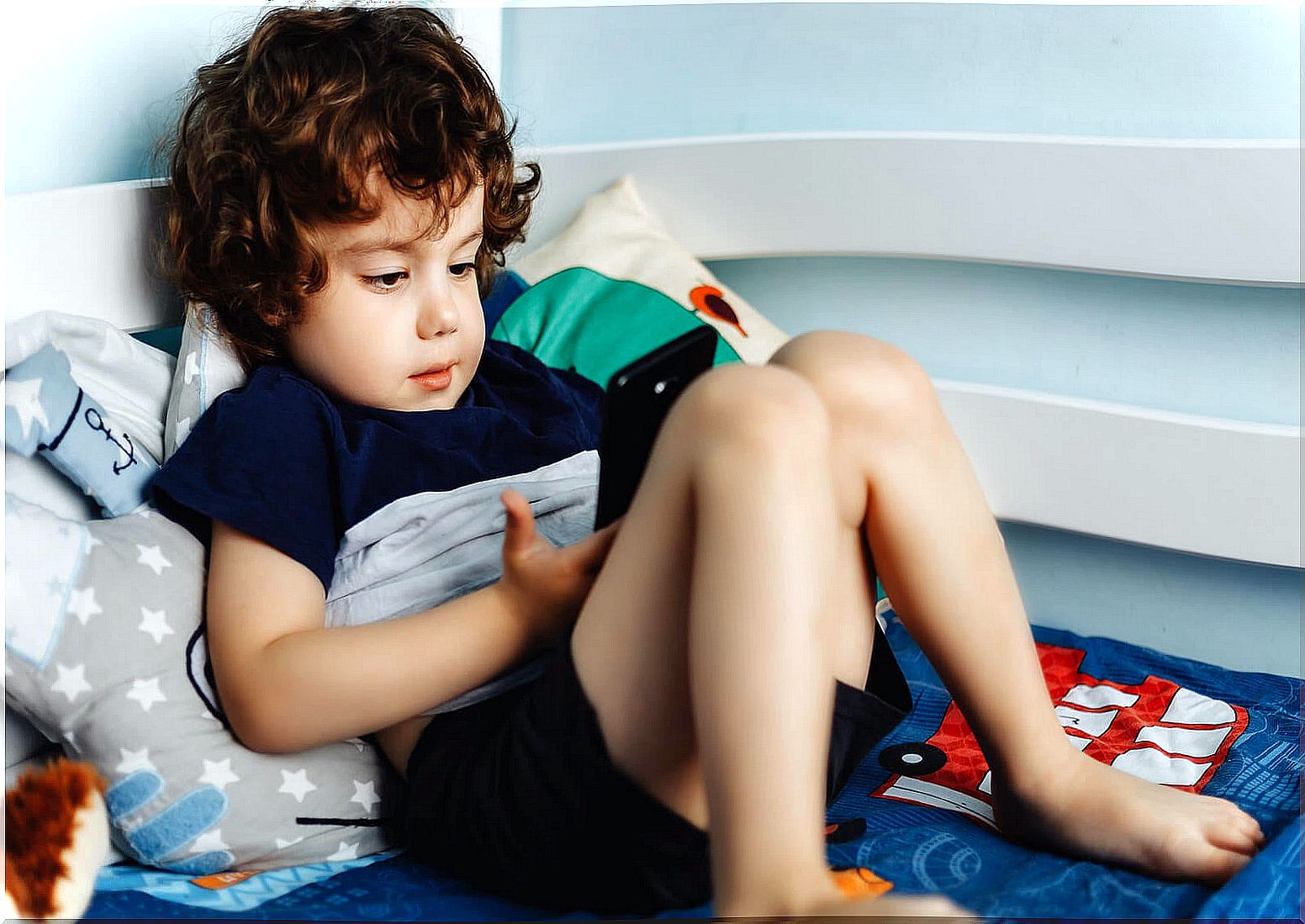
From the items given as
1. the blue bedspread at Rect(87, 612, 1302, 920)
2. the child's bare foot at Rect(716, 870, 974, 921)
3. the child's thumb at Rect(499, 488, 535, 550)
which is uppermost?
the child's thumb at Rect(499, 488, 535, 550)

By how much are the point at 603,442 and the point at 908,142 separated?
2.48 feet

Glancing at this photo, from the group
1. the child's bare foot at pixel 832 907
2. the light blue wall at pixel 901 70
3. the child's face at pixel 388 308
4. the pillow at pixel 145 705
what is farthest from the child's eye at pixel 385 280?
the light blue wall at pixel 901 70

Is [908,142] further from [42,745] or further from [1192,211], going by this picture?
[42,745]

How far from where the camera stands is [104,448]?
874 mm

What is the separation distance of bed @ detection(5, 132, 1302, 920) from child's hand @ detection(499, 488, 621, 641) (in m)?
0.15

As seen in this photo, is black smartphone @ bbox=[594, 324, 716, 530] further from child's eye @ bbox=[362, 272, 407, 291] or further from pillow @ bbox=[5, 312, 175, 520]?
pillow @ bbox=[5, 312, 175, 520]

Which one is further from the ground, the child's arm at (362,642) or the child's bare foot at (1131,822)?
the child's arm at (362,642)

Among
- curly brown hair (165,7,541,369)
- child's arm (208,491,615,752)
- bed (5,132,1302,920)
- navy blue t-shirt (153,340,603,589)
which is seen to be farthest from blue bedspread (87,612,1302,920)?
curly brown hair (165,7,541,369)

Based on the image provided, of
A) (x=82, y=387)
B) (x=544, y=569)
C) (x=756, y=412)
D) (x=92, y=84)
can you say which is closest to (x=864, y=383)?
(x=756, y=412)

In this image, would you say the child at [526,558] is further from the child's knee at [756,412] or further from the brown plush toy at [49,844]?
the brown plush toy at [49,844]

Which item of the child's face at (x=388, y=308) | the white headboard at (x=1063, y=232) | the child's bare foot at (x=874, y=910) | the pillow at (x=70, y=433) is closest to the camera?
the child's bare foot at (x=874, y=910)

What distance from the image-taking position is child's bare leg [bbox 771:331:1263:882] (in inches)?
29.6

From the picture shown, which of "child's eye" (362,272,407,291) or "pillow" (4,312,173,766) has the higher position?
"child's eye" (362,272,407,291)

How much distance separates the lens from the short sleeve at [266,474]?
829 millimetres
